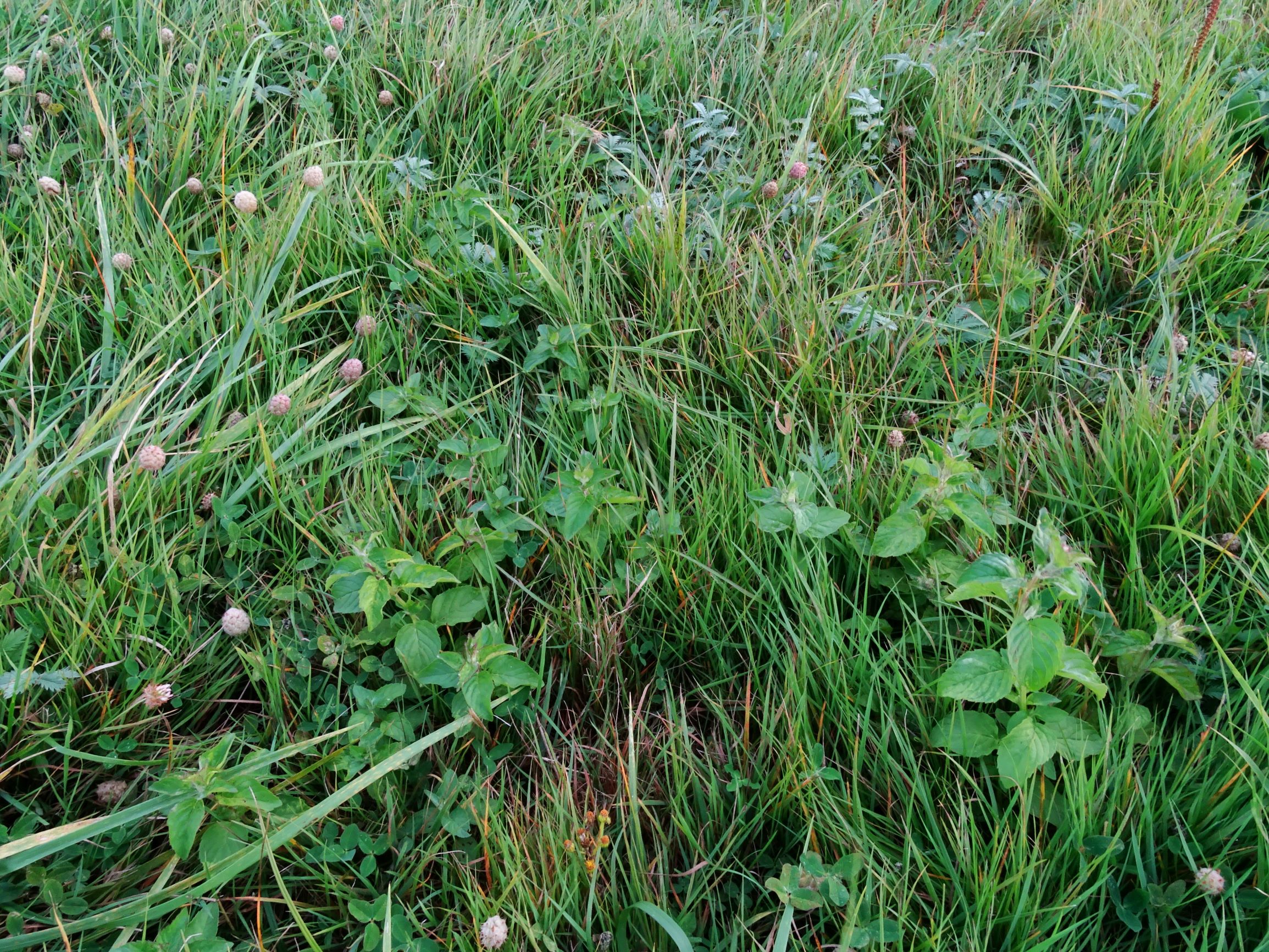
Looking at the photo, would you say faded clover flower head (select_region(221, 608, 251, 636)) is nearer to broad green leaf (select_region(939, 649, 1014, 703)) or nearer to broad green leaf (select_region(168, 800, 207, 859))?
broad green leaf (select_region(168, 800, 207, 859))

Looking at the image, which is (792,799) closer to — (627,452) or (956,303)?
(627,452)

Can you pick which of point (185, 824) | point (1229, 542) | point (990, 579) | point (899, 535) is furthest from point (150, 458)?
point (1229, 542)

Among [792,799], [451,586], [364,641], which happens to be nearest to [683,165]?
[451,586]

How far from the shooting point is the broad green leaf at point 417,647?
1465mm

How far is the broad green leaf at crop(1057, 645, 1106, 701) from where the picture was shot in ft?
4.26

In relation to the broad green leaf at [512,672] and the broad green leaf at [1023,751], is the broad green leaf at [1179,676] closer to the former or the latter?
the broad green leaf at [1023,751]

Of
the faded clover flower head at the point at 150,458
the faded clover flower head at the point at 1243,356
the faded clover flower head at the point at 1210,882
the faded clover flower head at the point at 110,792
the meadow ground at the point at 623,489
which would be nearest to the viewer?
the faded clover flower head at the point at 1210,882

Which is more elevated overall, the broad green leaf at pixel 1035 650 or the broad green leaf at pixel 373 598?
the broad green leaf at pixel 1035 650

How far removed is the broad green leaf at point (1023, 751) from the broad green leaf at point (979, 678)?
0.19 feet

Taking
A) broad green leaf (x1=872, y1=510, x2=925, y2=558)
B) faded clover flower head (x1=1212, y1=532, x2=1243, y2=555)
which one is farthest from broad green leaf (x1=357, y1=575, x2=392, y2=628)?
faded clover flower head (x1=1212, y1=532, x2=1243, y2=555)

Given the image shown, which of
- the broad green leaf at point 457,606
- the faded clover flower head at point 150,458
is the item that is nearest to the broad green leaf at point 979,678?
the broad green leaf at point 457,606

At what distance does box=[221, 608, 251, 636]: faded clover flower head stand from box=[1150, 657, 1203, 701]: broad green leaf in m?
1.55

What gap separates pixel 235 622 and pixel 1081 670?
1.42 metres

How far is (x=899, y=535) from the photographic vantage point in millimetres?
1531
